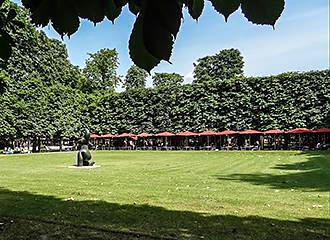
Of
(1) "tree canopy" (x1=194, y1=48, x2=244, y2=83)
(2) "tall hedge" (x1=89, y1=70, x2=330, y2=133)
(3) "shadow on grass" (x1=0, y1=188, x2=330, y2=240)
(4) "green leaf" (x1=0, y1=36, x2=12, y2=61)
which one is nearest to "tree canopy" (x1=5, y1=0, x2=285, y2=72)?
(4) "green leaf" (x1=0, y1=36, x2=12, y2=61)

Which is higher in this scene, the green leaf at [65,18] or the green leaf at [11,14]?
the green leaf at [11,14]

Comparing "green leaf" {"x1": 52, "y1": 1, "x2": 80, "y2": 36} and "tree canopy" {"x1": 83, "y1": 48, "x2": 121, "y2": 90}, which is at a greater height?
"tree canopy" {"x1": 83, "y1": 48, "x2": 121, "y2": 90}

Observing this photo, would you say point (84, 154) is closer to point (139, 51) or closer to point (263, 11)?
point (139, 51)

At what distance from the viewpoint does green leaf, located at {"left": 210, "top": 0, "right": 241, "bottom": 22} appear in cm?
97

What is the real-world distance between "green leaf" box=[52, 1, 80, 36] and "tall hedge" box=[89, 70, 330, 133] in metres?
37.3

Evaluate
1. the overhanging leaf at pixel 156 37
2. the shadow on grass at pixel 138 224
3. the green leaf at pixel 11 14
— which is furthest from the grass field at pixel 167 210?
the overhanging leaf at pixel 156 37

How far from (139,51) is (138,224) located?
4675mm

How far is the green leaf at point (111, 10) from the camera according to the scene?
115 cm

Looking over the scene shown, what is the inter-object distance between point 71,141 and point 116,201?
42.4 metres

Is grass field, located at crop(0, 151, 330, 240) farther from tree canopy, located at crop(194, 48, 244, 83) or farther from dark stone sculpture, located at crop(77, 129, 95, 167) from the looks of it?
tree canopy, located at crop(194, 48, 244, 83)

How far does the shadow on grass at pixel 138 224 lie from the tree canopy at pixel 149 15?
388cm

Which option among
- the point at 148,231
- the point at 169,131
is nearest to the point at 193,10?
the point at 148,231

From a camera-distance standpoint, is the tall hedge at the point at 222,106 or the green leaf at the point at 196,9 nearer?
the green leaf at the point at 196,9

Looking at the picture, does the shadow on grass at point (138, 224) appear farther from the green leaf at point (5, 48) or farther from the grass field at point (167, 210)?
the green leaf at point (5, 48)
